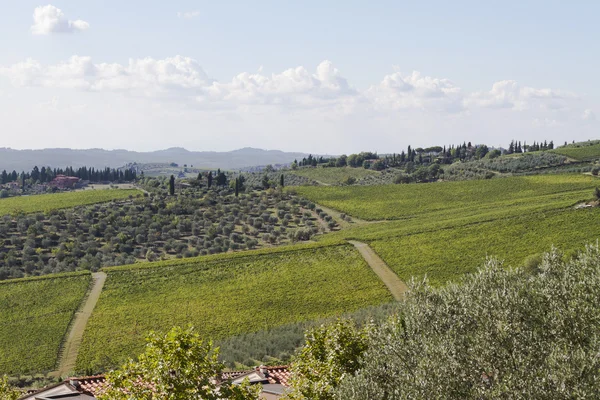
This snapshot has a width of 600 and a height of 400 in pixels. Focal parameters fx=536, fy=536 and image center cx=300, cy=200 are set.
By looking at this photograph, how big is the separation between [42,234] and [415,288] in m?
87.6

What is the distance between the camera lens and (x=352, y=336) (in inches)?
1070

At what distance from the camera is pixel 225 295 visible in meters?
65.2

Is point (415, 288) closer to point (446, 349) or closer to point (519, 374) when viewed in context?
point (446, 349)

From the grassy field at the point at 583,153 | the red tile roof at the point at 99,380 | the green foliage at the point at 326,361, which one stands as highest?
the grassy field at the point at 583,153

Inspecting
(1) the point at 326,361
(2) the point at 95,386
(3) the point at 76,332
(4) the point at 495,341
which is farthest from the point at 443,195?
(4) the point at 495,341

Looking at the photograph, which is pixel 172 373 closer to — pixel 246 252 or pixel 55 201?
pixel 246 252

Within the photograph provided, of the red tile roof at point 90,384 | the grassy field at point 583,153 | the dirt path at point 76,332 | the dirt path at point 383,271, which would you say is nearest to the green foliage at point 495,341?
the red tile roof at point 90,384

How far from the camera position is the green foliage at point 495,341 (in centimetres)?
1747

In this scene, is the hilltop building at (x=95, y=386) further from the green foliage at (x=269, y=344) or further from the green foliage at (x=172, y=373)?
the green foliage at (x=269, y=344)

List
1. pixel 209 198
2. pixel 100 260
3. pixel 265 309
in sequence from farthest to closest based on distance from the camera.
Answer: pixel 209 198, pixel 100 260, pixel 265 309

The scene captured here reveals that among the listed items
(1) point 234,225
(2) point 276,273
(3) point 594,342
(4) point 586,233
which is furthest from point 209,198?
(3) point 594,342

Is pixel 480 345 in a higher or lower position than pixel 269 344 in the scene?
higher

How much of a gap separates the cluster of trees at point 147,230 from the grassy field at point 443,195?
836cm

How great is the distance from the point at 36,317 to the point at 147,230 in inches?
1769
